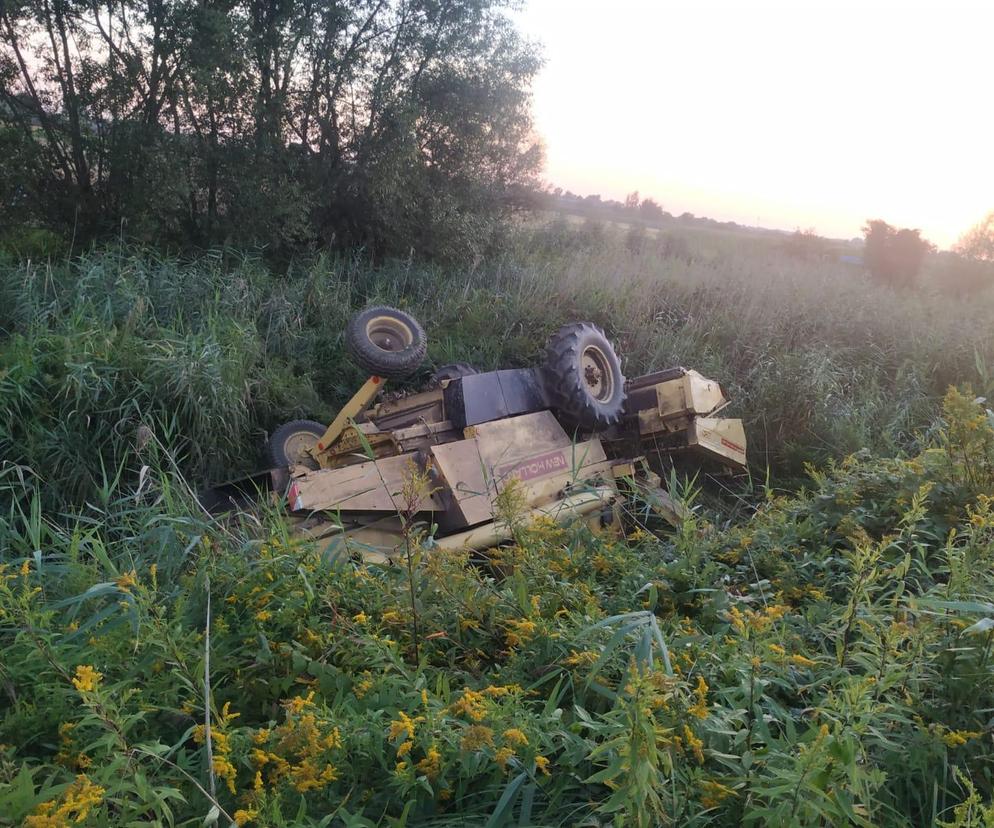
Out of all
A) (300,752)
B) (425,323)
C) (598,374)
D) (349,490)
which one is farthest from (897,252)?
(300,752)

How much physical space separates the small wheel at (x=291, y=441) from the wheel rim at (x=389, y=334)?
99 cm

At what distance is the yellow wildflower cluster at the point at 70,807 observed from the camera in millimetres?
1332

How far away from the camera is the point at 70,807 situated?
4.45 feet

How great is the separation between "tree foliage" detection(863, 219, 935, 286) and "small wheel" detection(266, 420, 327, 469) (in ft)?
49.7

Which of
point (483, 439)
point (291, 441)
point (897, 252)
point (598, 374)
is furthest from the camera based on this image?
point (897, 252)

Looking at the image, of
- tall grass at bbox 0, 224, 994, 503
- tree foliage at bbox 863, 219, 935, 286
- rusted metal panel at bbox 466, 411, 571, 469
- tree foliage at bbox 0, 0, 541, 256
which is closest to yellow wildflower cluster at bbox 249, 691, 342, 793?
tall grass at bbox 0, 224, 994, 503

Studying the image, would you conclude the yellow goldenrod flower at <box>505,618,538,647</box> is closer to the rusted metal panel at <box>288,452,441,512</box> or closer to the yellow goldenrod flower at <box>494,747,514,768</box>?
the yellow goldenrod flower at <box>494,747,514,768</box>

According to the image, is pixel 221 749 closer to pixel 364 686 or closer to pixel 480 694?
pixel 364 686

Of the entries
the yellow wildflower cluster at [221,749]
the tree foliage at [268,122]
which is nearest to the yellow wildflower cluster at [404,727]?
the yellow wildflower cluster at [221,749]

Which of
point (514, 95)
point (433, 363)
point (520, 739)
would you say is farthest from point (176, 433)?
point (514, 95)

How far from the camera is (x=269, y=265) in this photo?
10.3m

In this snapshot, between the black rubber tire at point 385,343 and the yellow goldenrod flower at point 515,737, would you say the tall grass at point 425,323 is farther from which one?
the yellow goldenrod flower at point 515,737

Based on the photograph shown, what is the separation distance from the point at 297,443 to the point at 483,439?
6.35 feet

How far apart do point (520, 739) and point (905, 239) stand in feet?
62.6
